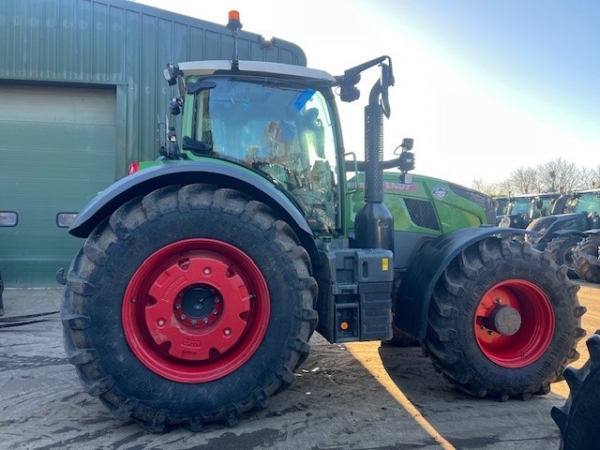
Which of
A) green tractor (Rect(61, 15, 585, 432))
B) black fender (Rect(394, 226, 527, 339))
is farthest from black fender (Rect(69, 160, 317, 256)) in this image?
black fender (Rect(394, 226, 527, 339))

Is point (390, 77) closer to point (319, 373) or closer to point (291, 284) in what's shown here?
point (291, 284)

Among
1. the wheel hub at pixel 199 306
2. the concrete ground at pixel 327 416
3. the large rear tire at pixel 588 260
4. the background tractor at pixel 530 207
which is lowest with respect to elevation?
the concrete ground at pixel 327 416

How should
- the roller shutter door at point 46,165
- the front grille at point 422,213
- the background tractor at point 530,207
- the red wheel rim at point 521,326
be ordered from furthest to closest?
the background tractor at point 530,207
the roller shutter door at point 46,165
the front grille at point 422,213
the red wheel rim at point 521,326

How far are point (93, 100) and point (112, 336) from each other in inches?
288

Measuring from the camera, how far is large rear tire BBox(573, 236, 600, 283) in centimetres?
1105

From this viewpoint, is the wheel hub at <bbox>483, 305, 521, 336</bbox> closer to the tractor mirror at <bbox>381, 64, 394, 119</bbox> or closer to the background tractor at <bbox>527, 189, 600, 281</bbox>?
the tractor mirror at <bbox>381, 64, 394, 119</bbox>

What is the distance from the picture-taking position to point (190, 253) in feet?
9.56

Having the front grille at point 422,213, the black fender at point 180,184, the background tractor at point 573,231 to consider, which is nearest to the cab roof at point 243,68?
the black fender at point 180,184

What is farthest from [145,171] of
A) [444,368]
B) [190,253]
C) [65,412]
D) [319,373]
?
[444,368]

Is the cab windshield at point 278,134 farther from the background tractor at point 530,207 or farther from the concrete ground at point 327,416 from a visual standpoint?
the background tractor at point 530,207

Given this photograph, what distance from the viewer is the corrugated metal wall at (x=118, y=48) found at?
27.1ft

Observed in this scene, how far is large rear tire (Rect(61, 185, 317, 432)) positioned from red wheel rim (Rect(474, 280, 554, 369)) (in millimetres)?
1367

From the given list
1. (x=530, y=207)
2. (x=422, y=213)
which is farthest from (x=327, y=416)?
(x=530, y=207)

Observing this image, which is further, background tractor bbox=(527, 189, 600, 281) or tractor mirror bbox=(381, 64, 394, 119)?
background tractor bbox=(527, 189, 600, 281)
